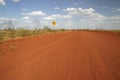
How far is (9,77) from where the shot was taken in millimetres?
5512

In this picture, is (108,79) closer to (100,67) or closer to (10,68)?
(100,67)

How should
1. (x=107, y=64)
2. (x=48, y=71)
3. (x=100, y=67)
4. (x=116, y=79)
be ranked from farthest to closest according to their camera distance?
(x=107, y=64) → (x=100, y=67) → (x=48, y=71) → (x=116, y=79)

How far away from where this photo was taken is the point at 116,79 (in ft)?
17.2

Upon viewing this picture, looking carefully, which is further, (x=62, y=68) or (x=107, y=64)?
(x=107, y=64)

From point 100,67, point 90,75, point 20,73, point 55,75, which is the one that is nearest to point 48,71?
point 55,75

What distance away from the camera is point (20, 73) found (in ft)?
19.1

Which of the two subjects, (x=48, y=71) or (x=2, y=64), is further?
(x=2, y=64)

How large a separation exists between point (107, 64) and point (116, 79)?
1756mm

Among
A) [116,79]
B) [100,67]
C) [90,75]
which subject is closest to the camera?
[116,79]

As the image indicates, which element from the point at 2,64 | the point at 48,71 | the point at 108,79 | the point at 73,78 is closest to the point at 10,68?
the point at 2,64

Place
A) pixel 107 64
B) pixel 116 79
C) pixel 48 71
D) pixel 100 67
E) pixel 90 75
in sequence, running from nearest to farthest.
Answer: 1. pixel 116 79
2. pixel 90 75
3. pixel 48 71
4. pixel 100 67
5. pixel 107 64

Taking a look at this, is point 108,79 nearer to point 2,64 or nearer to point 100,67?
point 100,67

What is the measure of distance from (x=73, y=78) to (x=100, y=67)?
1.60 metres

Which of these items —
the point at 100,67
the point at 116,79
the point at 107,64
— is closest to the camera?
the point at 116,79
